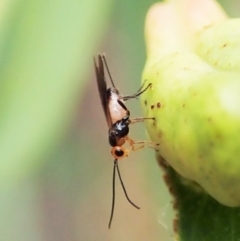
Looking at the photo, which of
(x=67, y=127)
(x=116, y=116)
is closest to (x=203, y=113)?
(x=116, y=116)

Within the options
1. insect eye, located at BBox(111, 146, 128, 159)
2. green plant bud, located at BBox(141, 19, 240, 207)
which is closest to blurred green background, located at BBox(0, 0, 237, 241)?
insect eye, located at BBox(111, 146, 128, 159)

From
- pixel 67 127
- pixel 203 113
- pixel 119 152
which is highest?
pixel 203 113

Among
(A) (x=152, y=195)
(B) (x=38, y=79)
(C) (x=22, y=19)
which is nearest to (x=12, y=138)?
(B) (x=38, y=79)

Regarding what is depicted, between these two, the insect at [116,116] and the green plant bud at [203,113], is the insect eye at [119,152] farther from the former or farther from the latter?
the green plant bud at [203,113]

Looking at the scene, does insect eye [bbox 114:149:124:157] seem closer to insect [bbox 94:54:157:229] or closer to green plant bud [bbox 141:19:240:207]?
insect [bbox 94:54:157:229]

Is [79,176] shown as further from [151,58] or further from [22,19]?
[151,58]

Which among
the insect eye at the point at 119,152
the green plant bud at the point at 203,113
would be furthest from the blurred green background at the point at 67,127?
the green plant bud at the point at 203,113

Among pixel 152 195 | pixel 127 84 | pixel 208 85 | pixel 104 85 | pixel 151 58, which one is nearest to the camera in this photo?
pixel 208 85

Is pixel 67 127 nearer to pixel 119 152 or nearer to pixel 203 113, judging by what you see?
pixel 119 152
